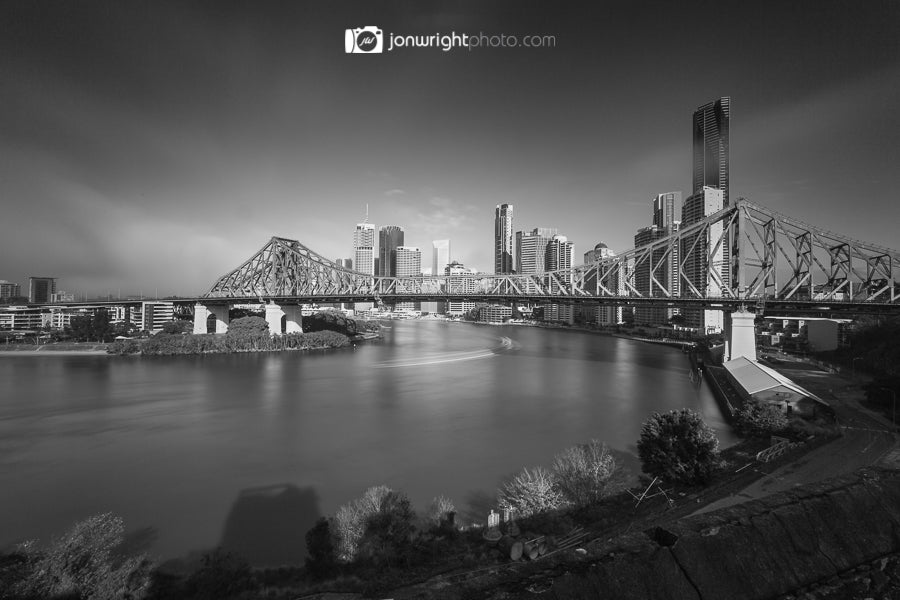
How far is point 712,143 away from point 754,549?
107643 mm

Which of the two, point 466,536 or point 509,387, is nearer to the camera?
point 466,536

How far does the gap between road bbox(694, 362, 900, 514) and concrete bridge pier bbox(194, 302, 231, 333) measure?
34.0 m

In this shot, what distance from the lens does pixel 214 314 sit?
1366 inches

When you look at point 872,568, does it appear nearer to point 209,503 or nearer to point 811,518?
point 811,518

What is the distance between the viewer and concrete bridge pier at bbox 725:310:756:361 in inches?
690

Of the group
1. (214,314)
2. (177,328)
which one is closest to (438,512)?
(177,328)

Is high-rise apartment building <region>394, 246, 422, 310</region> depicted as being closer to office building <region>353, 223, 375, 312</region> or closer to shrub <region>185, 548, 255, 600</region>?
office building <region>353, 223, 375, 312</region>

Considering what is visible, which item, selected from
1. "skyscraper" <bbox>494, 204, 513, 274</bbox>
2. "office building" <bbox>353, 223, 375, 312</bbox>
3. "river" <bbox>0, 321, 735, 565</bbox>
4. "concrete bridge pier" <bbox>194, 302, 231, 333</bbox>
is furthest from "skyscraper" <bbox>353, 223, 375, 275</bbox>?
"river" <bbox>0, 321, 735, 565</bbox>

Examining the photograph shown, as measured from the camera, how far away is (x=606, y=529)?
17.1ft

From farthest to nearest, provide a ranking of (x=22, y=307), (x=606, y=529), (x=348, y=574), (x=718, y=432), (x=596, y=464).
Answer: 1. (x=22, y=307)
2. (x=718, y=432)
3. (x=596, y=464)
4. (x=606, y=529)
5. (x=348, y=574)

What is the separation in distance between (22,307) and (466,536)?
1923 inches

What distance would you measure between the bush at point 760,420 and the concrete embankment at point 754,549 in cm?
1010

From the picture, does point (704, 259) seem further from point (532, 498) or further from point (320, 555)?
point (320, 555)

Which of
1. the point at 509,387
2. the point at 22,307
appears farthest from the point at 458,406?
the point at 22,307
